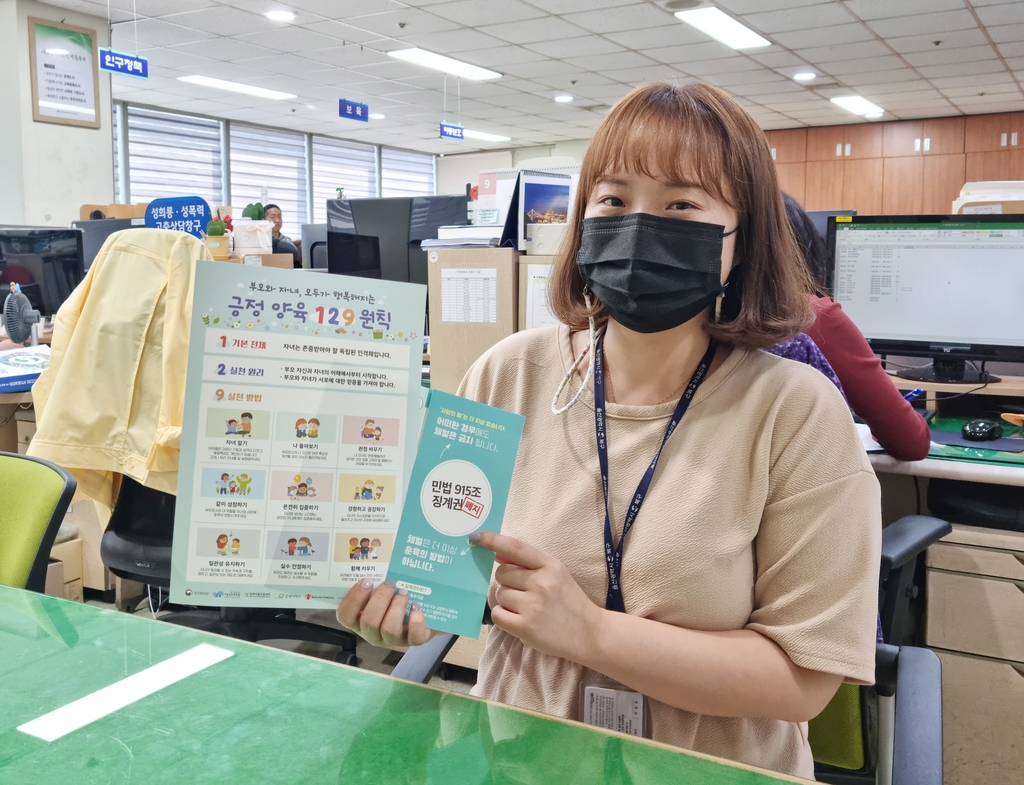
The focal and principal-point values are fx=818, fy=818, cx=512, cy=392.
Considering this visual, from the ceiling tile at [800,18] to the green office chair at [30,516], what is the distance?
6243 mm

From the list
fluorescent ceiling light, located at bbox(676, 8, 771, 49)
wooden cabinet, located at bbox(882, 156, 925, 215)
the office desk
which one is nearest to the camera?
the office desk

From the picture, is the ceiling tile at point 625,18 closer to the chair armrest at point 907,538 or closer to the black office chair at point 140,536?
the black office chair at point 140,536

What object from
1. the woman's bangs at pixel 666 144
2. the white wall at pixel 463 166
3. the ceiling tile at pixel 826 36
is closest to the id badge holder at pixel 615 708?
the woman's bangs at pixel 666 144

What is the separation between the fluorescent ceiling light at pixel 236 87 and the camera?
8.32 metres

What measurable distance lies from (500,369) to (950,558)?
114cm

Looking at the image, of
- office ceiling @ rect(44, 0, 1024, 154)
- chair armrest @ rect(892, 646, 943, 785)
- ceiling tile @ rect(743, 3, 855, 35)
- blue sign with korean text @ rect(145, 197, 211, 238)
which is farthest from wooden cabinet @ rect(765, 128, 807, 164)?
chair armrest @ rect(892, 646, 943, 785)

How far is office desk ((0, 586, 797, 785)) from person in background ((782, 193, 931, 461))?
1134 millimetres

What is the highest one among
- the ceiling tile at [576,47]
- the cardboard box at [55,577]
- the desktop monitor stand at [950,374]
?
the ceiling tile at [576,47]

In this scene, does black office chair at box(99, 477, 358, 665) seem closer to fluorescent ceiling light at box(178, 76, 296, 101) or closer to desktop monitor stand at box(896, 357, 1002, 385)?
desktop monitor stand at box(896, 357, 1002, 385)

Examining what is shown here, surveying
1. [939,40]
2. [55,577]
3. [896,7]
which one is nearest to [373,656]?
[55,577]

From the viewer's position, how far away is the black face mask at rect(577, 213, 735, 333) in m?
1.00

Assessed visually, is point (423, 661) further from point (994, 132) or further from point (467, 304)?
point (994, 132)

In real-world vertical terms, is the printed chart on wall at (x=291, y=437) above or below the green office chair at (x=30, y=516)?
above

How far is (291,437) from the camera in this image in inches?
29.9
